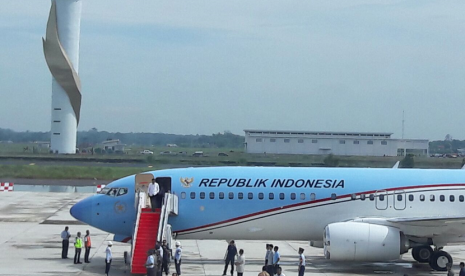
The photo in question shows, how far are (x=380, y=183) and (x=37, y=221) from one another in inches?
821

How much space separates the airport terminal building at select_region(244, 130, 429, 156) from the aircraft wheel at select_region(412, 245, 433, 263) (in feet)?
179

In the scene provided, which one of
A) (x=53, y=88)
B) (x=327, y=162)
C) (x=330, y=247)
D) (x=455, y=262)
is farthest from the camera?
(x=53, y=88)

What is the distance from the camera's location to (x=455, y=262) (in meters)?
29.4

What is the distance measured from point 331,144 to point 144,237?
60536 mm

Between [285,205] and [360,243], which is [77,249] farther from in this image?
[360,243]

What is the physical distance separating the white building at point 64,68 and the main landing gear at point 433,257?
6859 centimetres

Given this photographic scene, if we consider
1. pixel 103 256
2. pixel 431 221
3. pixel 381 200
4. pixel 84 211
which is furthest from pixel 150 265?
pixel 431 221

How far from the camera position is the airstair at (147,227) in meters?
24.3

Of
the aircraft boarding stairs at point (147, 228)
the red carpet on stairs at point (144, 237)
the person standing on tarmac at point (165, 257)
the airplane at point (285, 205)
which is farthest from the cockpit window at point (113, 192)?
the person standing on tarmac at point (165, 257)

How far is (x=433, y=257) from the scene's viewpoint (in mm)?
26812

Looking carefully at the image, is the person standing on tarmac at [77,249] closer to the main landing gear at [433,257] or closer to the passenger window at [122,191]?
the passenger window at [122,191]

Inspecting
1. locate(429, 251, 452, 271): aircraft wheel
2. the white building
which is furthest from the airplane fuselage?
the white building

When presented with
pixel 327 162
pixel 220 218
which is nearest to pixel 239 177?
pixel 220 218

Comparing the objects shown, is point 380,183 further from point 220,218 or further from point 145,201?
point 145,201
